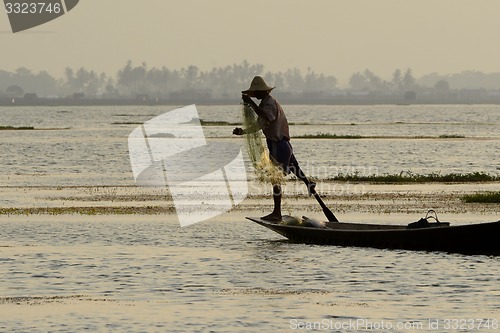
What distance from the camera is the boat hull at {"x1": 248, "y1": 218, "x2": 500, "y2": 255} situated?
1997 centimetres

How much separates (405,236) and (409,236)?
0.24 ft

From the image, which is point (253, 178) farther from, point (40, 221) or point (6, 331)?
point (6, 331)

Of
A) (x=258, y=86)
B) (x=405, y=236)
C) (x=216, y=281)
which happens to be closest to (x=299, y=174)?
(x=258, y=86)

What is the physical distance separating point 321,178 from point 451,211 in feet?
45.8

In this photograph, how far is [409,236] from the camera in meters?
20.8

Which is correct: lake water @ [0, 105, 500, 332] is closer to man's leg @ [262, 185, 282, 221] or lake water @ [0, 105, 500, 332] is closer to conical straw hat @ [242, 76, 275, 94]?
man's leg @ [262, 185, 282, 221]

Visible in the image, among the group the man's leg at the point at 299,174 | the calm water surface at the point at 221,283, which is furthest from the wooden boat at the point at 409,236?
the man's leg at the point at 299,174

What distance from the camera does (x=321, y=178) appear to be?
42.9 m

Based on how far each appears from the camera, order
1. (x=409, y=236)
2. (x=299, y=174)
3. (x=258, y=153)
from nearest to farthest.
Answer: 1. (x=409, y=236)
2. (x=299, y=174)
3. (x=258, y=153)

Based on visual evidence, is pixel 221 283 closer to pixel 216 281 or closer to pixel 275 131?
pixel 216 281

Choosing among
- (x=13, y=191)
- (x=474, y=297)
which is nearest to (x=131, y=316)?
(x=474, y=297)

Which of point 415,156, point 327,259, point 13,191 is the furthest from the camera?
point 415,156

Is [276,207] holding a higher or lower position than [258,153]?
lower

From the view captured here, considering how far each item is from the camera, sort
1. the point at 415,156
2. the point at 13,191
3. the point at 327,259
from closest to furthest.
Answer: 1. the point at 327,259
2. the point at 13,191
3. the point at 415,156
